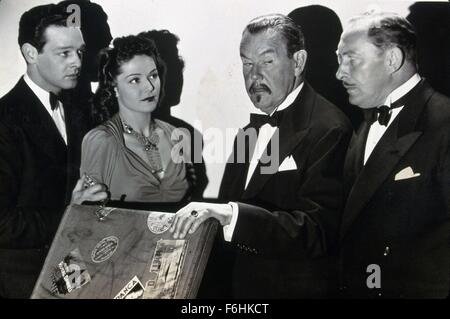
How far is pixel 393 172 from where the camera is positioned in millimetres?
2979

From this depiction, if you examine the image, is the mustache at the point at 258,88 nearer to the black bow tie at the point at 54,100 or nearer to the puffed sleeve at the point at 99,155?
the puffed sleeve at the point at 99,155

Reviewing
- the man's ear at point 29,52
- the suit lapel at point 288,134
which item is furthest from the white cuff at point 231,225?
the man's ear at point 29,52

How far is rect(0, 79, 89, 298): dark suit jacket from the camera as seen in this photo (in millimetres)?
3260

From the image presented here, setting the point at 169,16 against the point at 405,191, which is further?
the point at 169,16

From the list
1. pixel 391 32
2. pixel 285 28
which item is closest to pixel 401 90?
pixel 391 32

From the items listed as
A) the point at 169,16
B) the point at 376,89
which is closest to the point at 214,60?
the point at 169,16

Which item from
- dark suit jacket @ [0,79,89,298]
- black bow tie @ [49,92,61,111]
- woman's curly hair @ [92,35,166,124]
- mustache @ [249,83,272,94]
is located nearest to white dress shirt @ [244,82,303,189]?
mustache @ [249,83,272,94]

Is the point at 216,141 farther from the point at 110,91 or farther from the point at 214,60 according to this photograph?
the point at 110,91

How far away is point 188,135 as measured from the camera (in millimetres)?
3336

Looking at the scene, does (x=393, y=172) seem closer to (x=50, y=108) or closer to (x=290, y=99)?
(x=290, y=99)

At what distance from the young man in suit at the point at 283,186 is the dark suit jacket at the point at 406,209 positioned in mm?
123

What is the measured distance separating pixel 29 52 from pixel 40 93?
0.24 metres

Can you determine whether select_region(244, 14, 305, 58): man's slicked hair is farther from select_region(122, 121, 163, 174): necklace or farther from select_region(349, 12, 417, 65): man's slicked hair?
select_region(122, 121, 163, 174): necklace

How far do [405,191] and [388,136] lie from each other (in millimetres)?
282
